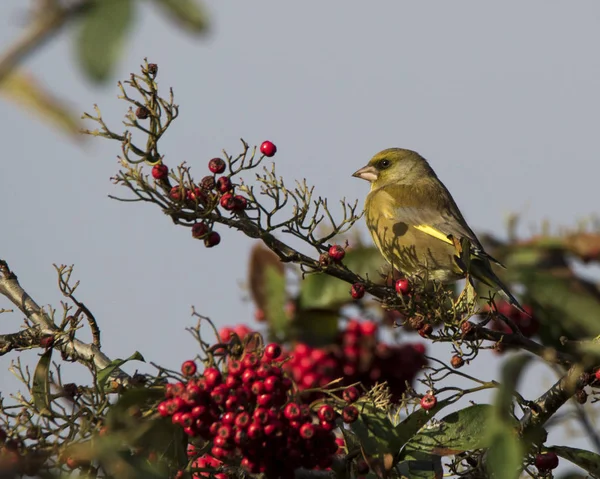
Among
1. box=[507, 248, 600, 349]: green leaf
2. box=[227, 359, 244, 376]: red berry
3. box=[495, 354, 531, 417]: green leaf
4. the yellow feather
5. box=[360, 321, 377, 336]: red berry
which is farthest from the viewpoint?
the yellow feather

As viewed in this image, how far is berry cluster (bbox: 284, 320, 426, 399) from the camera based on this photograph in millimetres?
3996

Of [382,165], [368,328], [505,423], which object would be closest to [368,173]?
[382,165]

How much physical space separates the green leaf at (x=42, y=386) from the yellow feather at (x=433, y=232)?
11.3 ft

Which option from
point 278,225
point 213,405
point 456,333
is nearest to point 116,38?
point 213,405

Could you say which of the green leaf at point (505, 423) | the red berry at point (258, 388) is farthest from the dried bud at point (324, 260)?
the green leaf at point (505, 423)

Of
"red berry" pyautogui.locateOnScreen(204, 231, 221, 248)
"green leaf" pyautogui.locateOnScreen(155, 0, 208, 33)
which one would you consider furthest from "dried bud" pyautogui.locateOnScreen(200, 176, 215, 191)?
"green leaf" pyautogui.locateOnScreen(155, 0, 208, 33)

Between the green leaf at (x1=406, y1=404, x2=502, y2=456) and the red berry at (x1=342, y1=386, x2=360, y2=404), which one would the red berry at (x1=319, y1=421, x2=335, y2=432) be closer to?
the red berry at (x1=342, y1=386, x2=360, y2=404)

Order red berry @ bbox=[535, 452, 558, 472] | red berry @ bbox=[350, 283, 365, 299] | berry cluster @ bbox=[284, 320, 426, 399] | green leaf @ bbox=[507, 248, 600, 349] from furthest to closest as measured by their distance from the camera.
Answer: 1. berry cluster @ bbox=[284, 320, 426, 399]
2. green leaf @ bbox=[507, 248, 600, 349]
3. red berry @ bbox=[350, 283, 365, 299]
4. red berry @ bbox=[535, 452, 558, 472]

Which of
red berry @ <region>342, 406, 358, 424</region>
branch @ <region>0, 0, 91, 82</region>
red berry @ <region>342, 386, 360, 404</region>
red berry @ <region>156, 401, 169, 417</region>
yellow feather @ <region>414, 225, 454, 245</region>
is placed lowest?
branch @ <region>0, 0, 91, 82</region>

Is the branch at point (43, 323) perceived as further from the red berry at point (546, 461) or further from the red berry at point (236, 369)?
the red berry at point (546, 461)

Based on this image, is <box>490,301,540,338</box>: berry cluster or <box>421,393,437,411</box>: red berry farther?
<box>490,301,540,338</box>: berry cluster

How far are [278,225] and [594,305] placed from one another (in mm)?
1409

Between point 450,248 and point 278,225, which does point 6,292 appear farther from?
point 450,248

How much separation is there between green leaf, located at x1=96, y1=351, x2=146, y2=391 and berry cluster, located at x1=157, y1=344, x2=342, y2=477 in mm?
289
